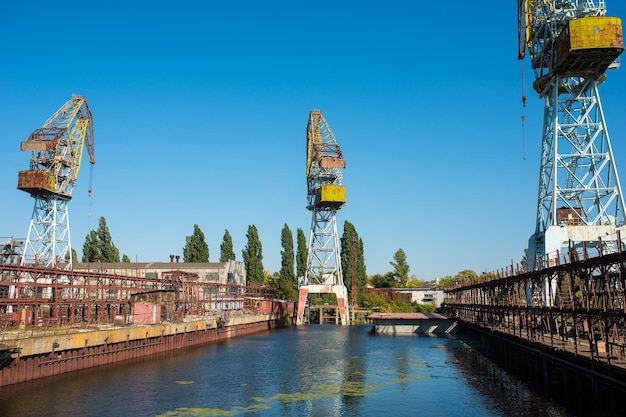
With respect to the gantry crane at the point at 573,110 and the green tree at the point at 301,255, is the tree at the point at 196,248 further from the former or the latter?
the gantry crane at the point at 573,110

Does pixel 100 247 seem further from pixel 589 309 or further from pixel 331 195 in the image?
pixel 589 309

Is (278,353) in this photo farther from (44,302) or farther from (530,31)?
(530,31)

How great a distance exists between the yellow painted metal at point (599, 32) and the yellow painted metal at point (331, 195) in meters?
52.8

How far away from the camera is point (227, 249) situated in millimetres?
123875

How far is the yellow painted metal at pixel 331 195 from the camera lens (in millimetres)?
93469

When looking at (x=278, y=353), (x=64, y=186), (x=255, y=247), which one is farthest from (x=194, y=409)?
(x=255, y=247)

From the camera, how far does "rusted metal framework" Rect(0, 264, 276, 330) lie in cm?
4191

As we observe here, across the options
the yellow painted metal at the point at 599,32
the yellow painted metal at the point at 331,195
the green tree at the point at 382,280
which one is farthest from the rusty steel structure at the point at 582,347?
the green tree at the point at 382,280

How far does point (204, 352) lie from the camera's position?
54.0 meters

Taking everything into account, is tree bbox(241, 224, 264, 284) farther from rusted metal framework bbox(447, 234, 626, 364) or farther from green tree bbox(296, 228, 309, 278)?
rusted metal framework bbox(447, 234, 626, 364)

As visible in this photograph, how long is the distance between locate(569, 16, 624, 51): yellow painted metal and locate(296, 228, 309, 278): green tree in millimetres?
80887

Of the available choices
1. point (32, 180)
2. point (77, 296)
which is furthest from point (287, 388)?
point (32, 180)

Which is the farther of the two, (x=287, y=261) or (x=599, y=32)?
(x=287, y=261)

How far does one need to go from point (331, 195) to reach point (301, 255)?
29.5 meters
